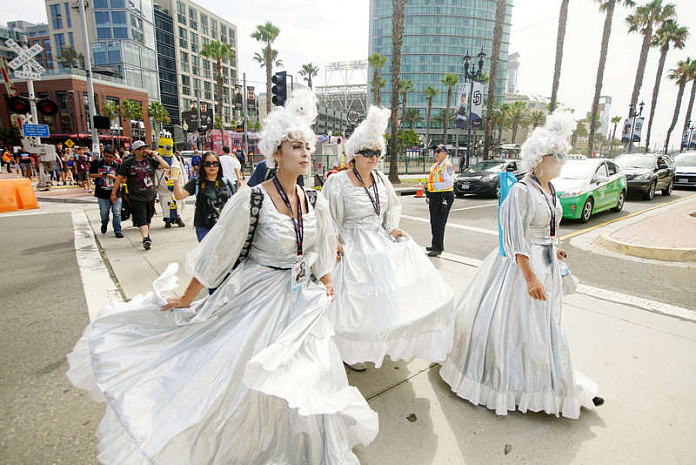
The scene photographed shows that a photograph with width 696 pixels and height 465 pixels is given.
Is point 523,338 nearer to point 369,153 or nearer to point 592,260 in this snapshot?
point 369,153

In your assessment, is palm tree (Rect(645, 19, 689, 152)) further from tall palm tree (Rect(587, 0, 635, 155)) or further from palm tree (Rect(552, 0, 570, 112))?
palm tree (Rect(552, 0, 570, 112))

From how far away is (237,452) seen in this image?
185cm

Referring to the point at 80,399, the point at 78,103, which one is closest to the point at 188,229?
the point at 80,399

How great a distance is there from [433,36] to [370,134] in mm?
100703

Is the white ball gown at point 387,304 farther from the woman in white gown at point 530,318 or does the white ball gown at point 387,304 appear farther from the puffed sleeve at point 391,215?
the puffed sleeve at point 391,215

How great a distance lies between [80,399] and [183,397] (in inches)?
64.3

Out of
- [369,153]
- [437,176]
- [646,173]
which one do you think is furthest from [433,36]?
[369,153]

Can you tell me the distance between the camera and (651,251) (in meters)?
6.83

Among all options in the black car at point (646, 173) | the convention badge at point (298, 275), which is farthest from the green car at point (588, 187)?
the convention badge at point (298, 275)

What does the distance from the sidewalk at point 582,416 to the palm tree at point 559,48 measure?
20750mm

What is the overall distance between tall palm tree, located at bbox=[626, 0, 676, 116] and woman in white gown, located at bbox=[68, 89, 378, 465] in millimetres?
39265

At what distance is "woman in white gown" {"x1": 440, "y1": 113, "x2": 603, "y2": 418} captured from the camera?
260 cm

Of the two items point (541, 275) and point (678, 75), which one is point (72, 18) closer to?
point (541, 275)

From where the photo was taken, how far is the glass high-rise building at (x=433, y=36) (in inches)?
3548
